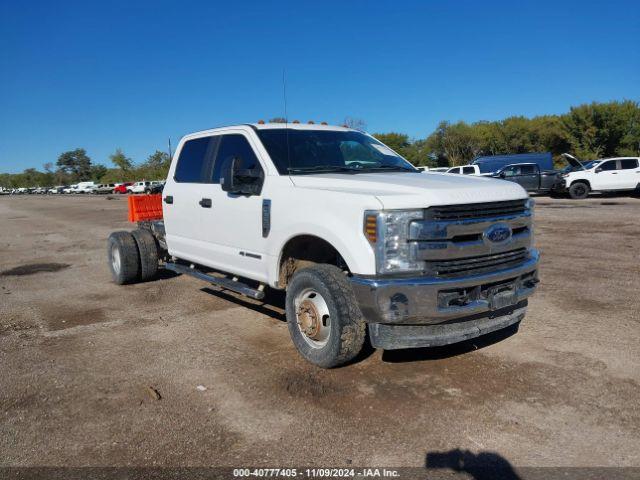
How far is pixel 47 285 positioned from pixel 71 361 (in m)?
4.07

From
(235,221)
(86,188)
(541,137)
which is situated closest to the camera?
(235,221)

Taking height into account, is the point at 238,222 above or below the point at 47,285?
above

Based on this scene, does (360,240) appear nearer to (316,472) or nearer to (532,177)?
(316,472)

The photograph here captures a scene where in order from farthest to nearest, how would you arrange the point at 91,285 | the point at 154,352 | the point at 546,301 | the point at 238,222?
the point at 91,285, the point at 546,301, the point at 238,222, the point at 154,352

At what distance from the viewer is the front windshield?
504cm

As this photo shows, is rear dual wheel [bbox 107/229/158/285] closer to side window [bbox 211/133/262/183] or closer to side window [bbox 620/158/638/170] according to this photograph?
side window [bbox 211/133/262/183]

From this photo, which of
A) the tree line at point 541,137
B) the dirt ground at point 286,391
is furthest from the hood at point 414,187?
the tree line at point 541,137

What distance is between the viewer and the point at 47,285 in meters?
8.20

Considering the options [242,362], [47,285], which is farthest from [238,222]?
[47,285]

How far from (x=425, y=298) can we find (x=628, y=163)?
78.0 ft

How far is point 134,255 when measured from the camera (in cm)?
765

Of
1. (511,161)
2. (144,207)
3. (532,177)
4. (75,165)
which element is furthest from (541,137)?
(75,165)

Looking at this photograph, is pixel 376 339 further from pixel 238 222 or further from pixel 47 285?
pixel 47 285

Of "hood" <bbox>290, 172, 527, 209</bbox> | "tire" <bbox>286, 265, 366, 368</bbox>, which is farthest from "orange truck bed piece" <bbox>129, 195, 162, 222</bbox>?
"tire" <bbox>286, 265, 366, 368</bbox>
